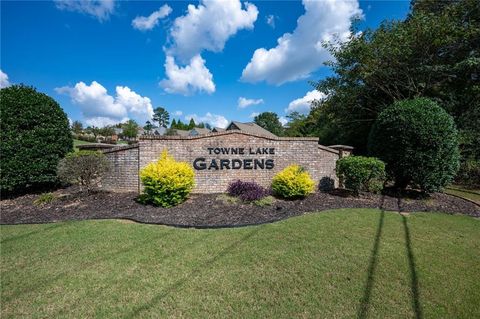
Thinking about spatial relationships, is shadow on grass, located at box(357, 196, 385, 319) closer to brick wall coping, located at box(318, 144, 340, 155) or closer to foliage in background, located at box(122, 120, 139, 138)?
brick wall coping, located at box(318, 144, 340, 155)

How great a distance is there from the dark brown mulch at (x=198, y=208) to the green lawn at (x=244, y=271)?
701 millimetres

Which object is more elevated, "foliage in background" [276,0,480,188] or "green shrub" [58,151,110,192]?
"foliage in background" [276,0,480,188]

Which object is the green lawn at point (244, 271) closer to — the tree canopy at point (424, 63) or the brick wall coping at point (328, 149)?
the brick wall coping at point (328, 149)

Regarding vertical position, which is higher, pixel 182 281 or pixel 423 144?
pixel 423 144

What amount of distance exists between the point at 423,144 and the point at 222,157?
5.98 meters

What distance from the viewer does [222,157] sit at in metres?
8.28

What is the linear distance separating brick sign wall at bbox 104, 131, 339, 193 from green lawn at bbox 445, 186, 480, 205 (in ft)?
15.3

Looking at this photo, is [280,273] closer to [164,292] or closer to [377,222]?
[164,292]

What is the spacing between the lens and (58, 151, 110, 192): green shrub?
7067mm

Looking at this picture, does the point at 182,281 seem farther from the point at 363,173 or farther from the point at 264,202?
the point at 363,173

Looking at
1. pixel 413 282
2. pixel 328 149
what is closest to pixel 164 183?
pixel 413 282

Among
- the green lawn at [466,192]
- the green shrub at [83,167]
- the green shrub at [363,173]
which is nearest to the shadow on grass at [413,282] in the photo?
the green shrub at [363,173]

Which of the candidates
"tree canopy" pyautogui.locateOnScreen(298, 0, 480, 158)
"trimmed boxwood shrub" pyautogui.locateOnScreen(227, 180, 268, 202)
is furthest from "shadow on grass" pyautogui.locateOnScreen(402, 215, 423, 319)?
"tree canopy" pyautogui.locateOnScreen(298, 0, 480, 158)

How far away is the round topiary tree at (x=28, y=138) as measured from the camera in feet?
24.2
